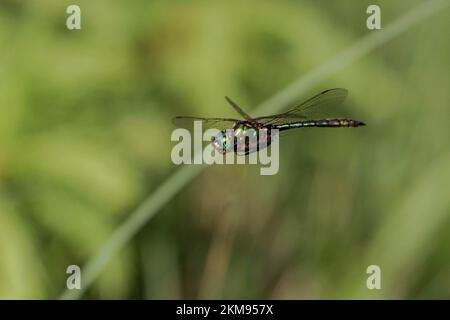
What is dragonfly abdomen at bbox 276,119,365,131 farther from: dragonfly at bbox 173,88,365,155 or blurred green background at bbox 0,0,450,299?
blurred green background at bbox 0,0,450,299

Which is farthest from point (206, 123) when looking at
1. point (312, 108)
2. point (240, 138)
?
point (312, 108)

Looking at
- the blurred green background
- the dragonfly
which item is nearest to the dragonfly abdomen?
the dragonfly

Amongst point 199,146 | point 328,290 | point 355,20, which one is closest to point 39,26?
point 199,146

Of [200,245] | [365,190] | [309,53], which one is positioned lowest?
[200,245]

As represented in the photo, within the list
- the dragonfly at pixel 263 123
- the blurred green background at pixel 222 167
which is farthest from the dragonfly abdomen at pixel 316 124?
the blurred green background at pixel 222 167

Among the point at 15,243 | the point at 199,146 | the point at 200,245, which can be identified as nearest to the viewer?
the point at 15,243

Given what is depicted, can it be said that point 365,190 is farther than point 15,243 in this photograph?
Yes
